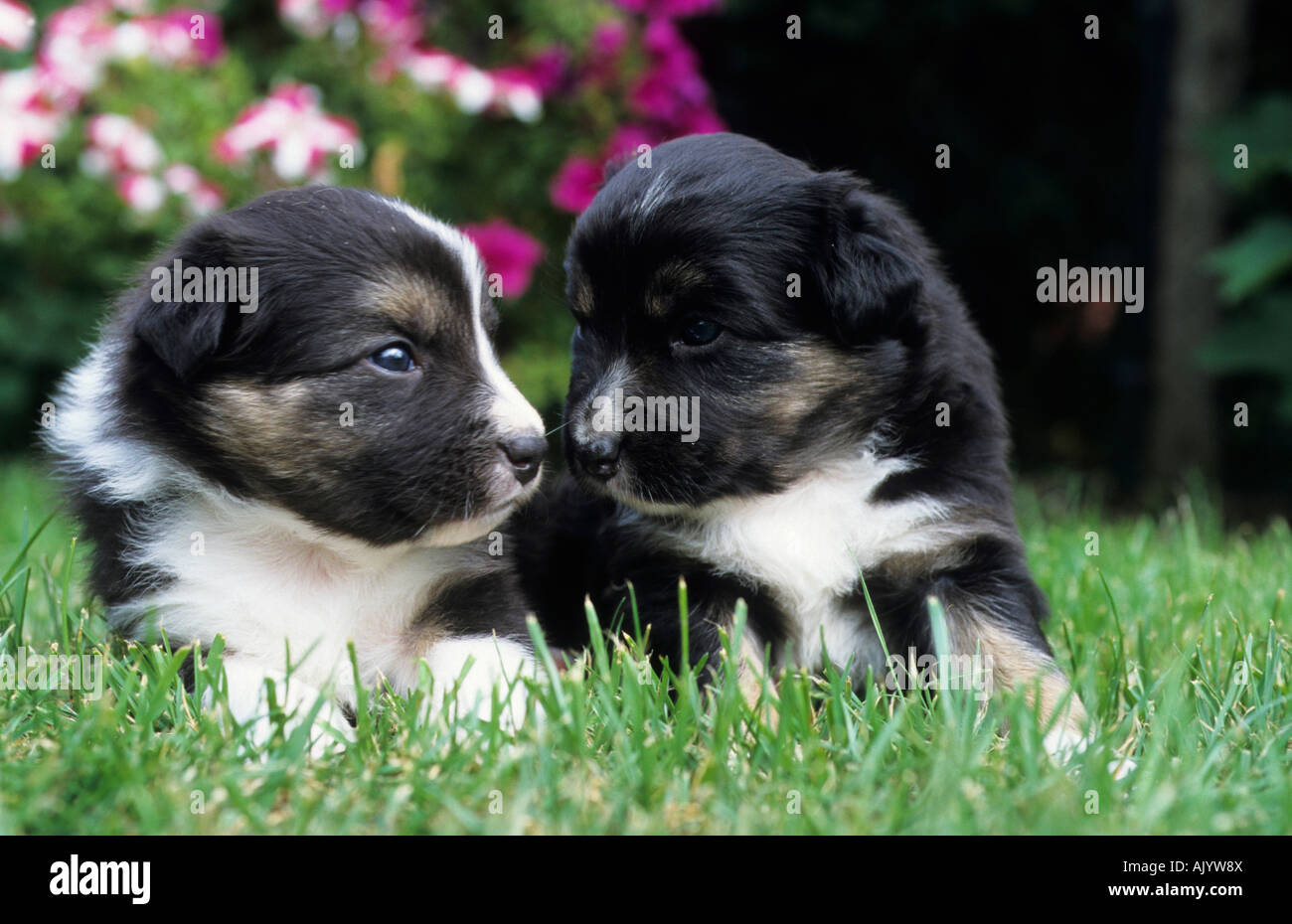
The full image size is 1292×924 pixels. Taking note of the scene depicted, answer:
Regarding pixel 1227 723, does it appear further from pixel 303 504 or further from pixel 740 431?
pixel 303 504

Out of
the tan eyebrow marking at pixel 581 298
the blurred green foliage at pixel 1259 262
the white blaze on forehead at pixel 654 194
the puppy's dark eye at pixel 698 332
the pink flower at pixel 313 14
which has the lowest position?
the puppy's dark eye at pixel 698 332

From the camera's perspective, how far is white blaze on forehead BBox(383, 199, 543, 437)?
3301mm

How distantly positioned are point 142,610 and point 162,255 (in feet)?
3.20

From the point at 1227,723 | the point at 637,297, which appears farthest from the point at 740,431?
the point at 1227,723

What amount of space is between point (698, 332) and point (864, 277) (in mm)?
450

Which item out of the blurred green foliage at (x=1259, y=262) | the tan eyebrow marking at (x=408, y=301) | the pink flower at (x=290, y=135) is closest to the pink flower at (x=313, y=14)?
the pink flower at (x=290, y=135)

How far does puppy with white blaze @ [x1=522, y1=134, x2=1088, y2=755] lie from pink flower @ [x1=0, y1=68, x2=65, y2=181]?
4890mm

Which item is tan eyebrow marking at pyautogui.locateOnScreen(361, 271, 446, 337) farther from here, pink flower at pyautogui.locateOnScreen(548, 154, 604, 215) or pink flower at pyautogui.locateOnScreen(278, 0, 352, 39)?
pink flower at pyautogui.locateOnScreen(278, 0, 352, 39)

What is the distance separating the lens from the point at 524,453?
10.7ft

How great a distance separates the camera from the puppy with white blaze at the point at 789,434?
11.1 feet

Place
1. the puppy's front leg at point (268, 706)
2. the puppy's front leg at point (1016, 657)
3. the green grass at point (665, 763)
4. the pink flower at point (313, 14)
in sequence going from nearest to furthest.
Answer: the green grass at point (665, 763), the puppy's front leg at point (268, 706), the puppy's front leg at point (1016, 657), the pink flower at point (313, 14)

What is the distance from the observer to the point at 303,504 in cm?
332

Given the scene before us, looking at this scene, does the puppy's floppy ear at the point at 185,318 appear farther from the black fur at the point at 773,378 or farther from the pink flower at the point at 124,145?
the pink flower at the point at 124,145

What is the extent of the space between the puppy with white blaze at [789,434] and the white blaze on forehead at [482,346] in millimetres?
176
